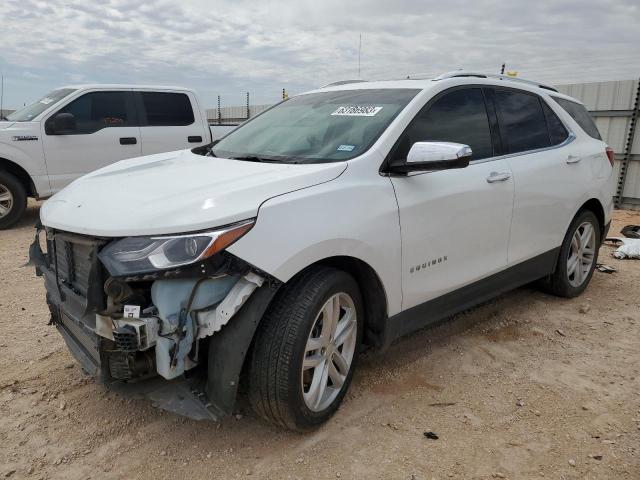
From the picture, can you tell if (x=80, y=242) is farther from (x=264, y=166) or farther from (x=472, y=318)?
(x=472, y=318)

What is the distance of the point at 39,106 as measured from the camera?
769 cm

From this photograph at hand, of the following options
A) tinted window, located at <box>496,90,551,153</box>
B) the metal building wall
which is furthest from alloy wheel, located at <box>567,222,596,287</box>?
the metal building wall

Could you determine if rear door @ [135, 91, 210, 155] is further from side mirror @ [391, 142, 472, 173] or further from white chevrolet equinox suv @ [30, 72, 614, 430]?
side mirror @ [391, 142, 472, 173]

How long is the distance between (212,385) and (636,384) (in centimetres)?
259

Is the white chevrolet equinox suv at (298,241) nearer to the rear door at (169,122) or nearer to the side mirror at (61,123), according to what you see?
the side mirror at (61,123)

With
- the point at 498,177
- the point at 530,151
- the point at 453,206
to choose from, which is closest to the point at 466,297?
the point at 453,206

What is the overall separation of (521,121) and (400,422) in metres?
2.44

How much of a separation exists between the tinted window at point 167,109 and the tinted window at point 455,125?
5925mm

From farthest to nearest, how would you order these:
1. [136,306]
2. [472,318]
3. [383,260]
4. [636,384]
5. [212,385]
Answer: [472,318] < [636,384] < [383,260] < [212,385] < [136,306]

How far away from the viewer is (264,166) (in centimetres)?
288

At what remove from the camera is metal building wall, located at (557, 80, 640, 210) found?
9.41 m

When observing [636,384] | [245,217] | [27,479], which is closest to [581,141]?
[636,384]

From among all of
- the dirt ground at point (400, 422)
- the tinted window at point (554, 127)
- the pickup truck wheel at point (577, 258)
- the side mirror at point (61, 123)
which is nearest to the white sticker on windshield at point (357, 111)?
the dirt ground at point (400, 422)

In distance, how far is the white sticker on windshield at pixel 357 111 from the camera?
3191mm
